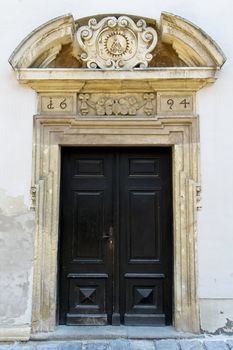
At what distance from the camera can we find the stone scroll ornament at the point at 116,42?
16.4 ft

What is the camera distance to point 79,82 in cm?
491

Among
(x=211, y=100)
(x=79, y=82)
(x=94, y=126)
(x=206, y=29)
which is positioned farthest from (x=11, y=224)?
(x=206, y=29)

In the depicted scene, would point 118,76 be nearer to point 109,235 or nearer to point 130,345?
point 109,235

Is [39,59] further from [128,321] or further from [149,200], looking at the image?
[128,321]

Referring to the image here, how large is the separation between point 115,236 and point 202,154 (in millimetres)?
1445

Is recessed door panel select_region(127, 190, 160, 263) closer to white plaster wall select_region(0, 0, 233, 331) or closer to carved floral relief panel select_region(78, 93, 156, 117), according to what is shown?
white plaster wall select_region(0, 0, 233, 331)

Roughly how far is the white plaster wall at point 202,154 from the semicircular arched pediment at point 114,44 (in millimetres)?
198

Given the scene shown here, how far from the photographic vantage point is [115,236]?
504 centimetres

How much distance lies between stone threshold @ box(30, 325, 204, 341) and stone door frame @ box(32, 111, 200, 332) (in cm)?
8

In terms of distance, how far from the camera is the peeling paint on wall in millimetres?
4672

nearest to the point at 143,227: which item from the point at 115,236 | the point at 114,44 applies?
the point at 115,236

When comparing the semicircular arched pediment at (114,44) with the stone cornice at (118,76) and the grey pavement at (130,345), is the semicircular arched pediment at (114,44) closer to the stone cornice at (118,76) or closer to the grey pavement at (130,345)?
the stone cornice at (118,76)

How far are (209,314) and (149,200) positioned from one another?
1.48 metres

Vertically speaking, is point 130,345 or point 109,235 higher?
point 109,235
